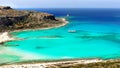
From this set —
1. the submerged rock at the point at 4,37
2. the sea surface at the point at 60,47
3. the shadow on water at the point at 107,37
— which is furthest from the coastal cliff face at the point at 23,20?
the shadow on water at the point at 107,37

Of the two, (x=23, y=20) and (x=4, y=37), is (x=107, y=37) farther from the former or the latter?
(x=23, y=20)

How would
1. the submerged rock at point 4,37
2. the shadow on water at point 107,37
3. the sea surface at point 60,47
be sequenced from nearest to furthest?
the sea surface at point 60,47 → the submerged rock at point 4,37 → the shadow on water at point 107,37

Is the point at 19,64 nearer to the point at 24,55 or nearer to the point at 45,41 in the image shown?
the point at 24,55

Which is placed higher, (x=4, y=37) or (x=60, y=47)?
(x=4, y=37)

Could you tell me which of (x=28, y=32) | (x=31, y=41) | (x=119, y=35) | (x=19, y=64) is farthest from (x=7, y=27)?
(x=19, y=64)

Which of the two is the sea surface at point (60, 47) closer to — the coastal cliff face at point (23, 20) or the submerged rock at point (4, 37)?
the submerged rock at point (4, 37)

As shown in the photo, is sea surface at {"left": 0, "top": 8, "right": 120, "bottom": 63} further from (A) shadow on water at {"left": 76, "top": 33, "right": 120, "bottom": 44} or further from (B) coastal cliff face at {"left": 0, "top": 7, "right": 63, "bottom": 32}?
(B) coastal cliff face at {"left": 0, "top": 7, "right": 63, "bottom": 32}

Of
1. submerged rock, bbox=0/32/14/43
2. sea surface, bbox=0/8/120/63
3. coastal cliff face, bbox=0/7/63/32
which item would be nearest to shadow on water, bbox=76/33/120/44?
sea surface, bbox=0/8/120/63

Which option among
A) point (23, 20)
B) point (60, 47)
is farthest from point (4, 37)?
point (23, 20)
